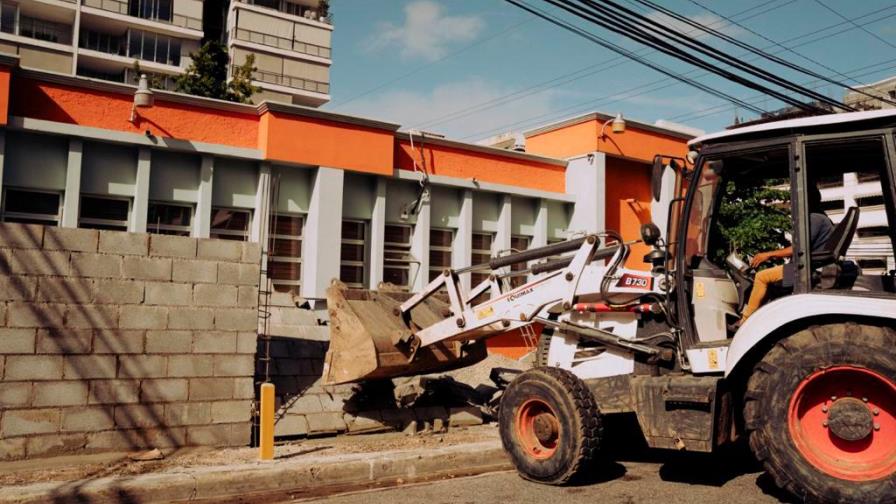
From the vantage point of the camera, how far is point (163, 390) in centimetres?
845

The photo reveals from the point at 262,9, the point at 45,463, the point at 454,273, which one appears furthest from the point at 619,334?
the point at 262,9

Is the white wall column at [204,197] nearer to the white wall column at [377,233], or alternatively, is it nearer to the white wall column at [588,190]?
the white wall column at [377,233]

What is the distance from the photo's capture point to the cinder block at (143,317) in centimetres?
833

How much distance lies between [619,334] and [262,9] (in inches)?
1866

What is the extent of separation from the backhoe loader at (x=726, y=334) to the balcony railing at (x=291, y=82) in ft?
141

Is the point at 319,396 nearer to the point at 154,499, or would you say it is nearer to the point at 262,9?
the point at 154,499

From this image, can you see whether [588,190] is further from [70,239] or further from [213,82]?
[213,82]

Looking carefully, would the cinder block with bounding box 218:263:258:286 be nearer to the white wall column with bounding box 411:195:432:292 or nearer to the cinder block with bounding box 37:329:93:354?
the cinder block with bounding box 37:329:93:354

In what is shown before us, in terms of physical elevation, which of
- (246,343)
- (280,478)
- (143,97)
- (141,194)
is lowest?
(280,478)

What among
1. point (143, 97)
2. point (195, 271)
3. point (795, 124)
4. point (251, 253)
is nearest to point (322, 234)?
point (143, 97)

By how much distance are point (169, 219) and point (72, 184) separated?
5.51 ft

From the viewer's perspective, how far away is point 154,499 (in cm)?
681

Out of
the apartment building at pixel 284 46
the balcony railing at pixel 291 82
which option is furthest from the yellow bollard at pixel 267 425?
the balcony railing at pixel 291 82

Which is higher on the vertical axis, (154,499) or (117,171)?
(117,171)
